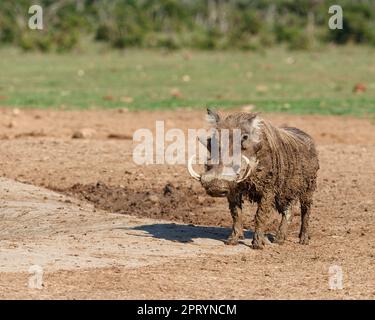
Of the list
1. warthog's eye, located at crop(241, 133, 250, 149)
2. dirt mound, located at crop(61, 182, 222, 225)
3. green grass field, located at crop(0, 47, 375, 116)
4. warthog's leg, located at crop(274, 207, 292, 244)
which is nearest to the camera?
warthog's eye, located at crop(241, 133, 250, 149)

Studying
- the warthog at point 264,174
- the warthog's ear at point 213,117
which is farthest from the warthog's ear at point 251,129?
the warthog's ear at point 213,117

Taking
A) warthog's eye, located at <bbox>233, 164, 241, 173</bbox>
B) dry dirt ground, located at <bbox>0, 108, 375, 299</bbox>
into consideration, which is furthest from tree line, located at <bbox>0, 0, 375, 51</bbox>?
warthog's eye, located at <bbox>233, 164, 241, 173</bbox>

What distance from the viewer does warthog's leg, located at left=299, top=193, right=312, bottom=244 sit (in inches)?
340

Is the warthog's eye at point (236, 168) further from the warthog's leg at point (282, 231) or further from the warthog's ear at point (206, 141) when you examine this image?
the warthog's leg at point (282, 231)

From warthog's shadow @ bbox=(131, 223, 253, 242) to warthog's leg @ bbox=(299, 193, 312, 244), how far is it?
463 millimetres

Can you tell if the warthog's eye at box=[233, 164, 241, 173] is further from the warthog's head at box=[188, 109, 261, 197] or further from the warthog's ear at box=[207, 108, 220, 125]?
the warthog's ear at box=[207, 108, 220, 125]

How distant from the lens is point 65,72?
86.1 feet

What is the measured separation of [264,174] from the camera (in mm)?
8070

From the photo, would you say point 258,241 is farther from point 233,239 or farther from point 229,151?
point 229,151

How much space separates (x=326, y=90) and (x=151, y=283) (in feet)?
51.2

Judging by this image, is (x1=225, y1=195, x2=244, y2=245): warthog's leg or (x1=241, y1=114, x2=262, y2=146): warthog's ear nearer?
(x1=241, y1=114, x2=262, y2=146): warthog's ear

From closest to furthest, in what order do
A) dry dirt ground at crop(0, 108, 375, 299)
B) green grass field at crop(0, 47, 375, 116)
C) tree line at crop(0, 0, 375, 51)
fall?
dry dirt ground at crop(0, 108, 375, 299), green grass field at crop(0, 47, 375, 116), tree line at crop(0, 0, 375, 51)

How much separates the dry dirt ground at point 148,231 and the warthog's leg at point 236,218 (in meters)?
0.08
